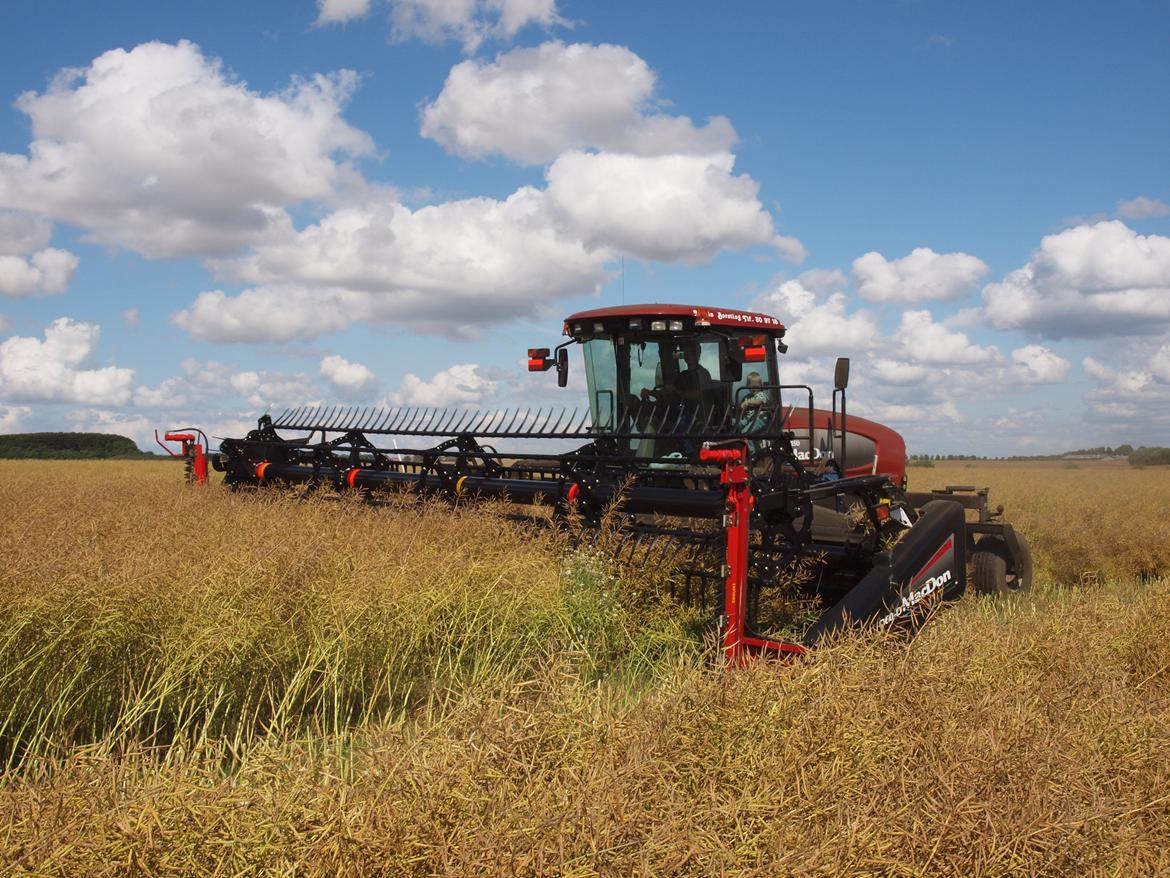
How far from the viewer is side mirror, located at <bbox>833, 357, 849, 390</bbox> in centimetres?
587

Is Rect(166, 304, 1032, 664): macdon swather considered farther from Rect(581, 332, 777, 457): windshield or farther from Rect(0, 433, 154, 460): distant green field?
Rect(0, 433, 154, 460): distant green field

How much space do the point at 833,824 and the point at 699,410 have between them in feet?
17.9

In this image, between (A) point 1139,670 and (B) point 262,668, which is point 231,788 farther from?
(A) point 1139,670

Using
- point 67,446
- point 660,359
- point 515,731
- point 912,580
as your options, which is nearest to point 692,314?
point 660,359

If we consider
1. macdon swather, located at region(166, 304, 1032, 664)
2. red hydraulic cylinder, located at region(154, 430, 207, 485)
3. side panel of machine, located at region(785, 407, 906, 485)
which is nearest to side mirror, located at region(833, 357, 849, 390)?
macdon swather, located at region(166, 304, 1032, 664)

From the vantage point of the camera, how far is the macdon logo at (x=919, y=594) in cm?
513

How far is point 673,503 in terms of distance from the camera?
597 cm

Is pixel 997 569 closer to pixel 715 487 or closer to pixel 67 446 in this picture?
pixel 715 487

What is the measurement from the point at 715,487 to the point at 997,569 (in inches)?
132

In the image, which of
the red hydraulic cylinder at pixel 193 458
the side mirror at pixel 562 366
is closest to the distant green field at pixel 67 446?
the red hydraulic cylinder at pixel 193 458

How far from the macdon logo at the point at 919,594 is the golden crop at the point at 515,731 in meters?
0.77

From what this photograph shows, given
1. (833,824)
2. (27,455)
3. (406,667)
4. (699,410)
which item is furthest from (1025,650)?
(27,455)

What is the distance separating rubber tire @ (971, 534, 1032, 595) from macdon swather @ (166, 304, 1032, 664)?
1 centimetres

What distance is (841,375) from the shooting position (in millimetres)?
5926
